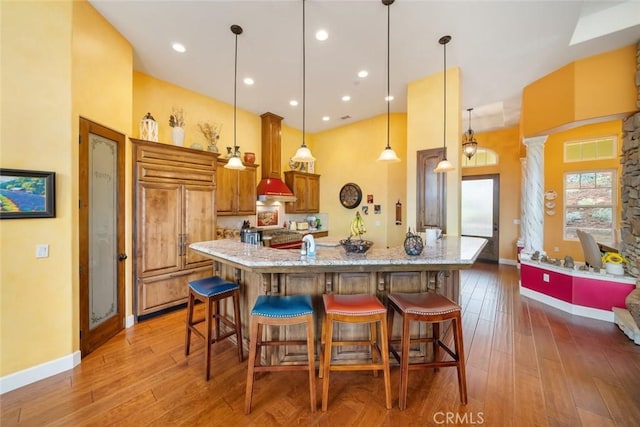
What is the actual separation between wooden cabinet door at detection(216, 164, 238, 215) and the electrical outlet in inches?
91.0

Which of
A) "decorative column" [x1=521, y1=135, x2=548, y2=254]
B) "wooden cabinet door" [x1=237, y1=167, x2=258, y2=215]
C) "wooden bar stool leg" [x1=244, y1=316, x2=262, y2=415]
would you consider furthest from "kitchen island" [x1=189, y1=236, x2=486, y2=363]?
"decorative column" [x1=521, y1=135, x2=548, y2=254]

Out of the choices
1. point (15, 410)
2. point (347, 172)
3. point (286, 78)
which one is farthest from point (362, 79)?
point (15, 410)

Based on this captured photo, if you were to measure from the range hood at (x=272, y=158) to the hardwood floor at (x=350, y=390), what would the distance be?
10.8 ft

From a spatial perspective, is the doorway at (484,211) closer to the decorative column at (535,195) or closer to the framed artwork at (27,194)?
the decorative column at (535,195)

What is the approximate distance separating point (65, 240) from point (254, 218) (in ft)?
11.1

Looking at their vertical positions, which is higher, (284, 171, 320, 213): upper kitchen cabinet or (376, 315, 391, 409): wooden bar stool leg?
(284, 171, 320, 213): upper kitchen cabinet

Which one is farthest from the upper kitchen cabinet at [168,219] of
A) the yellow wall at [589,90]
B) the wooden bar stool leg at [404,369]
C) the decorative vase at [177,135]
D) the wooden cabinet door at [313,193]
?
the yellow wall at [589,90]

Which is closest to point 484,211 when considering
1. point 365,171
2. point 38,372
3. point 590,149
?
point 590,149

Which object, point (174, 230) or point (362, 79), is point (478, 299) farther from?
point (174, 230)

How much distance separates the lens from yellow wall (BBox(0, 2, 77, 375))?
2.00 meters

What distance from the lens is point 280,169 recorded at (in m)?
5.84

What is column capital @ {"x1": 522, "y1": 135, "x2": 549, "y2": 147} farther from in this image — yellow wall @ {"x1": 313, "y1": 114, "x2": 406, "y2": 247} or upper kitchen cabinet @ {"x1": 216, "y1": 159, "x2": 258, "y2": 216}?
upper kitchen cabinet @ {"x1": 216, "y1": 159, "x2": 258, "y2": 216}

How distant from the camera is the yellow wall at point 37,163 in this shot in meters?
2.00

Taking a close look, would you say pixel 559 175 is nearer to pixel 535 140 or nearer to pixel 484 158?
pixel 484 158
